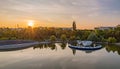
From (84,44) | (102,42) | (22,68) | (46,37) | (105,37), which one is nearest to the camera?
(22,68)

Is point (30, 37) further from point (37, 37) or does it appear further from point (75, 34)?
point (75, 34)

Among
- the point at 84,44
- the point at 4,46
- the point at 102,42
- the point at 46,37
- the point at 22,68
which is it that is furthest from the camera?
the point at 46,37

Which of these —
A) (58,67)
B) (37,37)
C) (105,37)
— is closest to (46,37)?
(37,37)

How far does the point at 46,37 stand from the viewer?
184 feet

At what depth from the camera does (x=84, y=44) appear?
126 feet

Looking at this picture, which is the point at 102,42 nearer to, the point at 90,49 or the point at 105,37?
the point at 105,37

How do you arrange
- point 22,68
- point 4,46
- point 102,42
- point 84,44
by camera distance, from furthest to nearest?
point 102,42
point 84,44
point 4,46
point 22,68

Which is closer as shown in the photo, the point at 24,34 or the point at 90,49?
the point at 90,49

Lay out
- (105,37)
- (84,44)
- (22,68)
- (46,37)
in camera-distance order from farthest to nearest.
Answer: (46,37) < (105,37) < (84,44) < (22,68)

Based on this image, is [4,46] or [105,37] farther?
[105,37]

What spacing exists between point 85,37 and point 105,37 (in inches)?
202

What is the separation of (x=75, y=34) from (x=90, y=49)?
21.3 m

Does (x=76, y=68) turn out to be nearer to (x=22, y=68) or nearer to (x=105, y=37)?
(x=22, y=68)

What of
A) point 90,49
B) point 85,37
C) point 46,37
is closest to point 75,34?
point 85,37
